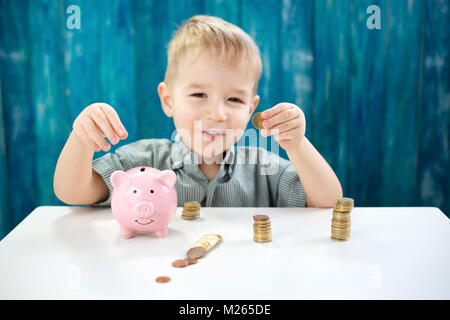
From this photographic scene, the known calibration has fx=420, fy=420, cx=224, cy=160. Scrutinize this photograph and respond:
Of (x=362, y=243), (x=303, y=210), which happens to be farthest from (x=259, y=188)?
(x=362, y=243)

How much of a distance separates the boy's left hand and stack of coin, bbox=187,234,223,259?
0.25 m

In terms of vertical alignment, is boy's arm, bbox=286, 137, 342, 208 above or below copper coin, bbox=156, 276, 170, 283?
above

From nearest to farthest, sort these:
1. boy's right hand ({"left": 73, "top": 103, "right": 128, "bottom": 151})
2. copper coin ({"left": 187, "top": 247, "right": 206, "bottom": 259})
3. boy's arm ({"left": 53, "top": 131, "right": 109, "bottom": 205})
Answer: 1. copper coin ({"left": 187, "top": 247, "right": 206, "bottom": 259})
2. boy's right hand ({"left": 73, "top": 103, "right": 128, "bottom": 151})
3. boy's arm ({"left": 53, "top": 131, "right": 109, "bottom": 205})

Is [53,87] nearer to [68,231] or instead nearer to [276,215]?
[68,231]

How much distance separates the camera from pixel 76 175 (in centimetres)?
89

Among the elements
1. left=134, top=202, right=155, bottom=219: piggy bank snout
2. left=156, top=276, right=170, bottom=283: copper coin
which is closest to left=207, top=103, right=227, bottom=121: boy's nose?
left=134, top=202, right=155, bottom=219: piggy bank snout

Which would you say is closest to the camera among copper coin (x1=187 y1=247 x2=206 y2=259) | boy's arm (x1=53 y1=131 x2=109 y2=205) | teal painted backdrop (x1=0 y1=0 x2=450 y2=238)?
copper coin (x1=187 y1=247 x2=206 y2=259)

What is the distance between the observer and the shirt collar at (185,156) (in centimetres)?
110

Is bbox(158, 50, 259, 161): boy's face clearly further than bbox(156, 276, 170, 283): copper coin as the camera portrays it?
Yes

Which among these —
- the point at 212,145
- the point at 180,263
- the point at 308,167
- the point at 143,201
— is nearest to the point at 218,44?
the point at 212,145

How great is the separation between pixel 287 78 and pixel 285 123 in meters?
0.63

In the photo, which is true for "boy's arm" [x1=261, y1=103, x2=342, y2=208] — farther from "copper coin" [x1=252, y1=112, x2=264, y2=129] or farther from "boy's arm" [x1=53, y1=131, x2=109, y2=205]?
"boy's arm" [x1=53, y1=131, x2=109, y2=205]

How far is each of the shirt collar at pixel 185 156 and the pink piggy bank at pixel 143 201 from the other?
1.21 ft

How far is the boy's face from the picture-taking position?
97 cm
